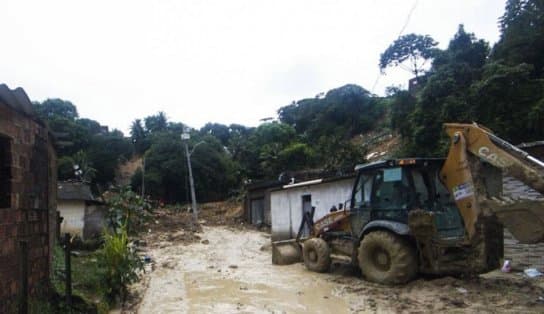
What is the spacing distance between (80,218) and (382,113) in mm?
35842

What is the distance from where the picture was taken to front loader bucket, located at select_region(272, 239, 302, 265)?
13.0m

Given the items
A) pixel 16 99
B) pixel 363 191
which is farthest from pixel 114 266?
pixel 363 191

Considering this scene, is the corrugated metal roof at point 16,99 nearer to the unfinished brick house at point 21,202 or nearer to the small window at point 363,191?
the unfinished brick house at point 21,202

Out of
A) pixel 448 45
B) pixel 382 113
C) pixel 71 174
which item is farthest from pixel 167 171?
pixel 448 45

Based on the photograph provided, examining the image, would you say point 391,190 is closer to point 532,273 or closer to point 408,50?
point 532,273

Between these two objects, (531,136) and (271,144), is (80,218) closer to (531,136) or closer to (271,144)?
(531,136)

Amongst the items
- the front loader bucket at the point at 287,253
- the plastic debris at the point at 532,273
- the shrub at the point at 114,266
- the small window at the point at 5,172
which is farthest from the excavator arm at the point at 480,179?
the small window at the point at 5,172

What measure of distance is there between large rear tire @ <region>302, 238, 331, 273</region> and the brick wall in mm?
3844

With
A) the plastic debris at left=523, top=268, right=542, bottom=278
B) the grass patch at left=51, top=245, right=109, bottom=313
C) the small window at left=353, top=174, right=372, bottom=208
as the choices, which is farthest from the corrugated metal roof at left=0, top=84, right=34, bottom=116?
the plastic debris at left=523, top=268, right=542, bottom=278

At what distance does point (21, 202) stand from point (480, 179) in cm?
654

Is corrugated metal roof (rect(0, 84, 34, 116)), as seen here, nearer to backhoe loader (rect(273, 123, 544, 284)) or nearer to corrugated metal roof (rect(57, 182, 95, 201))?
backhoe loader (rect(273, 123, 544, 284))

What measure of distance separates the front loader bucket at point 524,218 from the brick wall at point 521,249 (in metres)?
3.24

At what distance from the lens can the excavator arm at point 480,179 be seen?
19.0 ft

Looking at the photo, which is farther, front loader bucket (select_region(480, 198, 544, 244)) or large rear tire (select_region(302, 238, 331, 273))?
large rear tire (select_region(302, 238, 331, 273))
